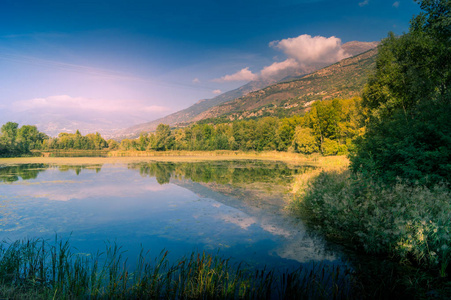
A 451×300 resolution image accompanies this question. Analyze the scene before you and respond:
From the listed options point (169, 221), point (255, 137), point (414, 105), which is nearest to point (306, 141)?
point (255, 137)

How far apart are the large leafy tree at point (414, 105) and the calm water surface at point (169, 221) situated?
488 cm

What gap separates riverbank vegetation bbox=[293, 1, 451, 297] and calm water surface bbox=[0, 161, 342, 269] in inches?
52.3

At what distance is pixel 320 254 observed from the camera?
7.56m

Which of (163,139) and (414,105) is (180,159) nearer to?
(163,139)

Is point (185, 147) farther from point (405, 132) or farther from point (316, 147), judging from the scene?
point (405, 132)

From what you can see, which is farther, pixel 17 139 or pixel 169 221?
pixel 17 139

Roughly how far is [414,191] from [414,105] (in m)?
13.3

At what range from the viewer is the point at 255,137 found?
88.4 m

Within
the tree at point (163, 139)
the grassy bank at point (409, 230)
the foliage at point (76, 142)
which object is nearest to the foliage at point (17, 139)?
the foliage at point (76, 142)

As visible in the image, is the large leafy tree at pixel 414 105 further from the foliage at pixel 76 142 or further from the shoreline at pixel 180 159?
the foliage at pixel 76 142

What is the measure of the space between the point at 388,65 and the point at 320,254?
2075cm

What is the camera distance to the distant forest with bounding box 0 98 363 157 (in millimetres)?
53984

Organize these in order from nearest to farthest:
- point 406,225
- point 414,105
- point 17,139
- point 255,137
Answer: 1. point 406,225
2. point 414,105
3. point 17,139
4. point 255,137

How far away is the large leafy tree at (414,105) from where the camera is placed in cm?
916
